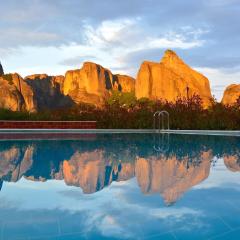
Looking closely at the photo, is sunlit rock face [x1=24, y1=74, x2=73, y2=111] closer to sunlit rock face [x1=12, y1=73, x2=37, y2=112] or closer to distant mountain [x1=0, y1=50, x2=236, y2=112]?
distant mountain [x1=0, y1=50, x2=236, y2=112]

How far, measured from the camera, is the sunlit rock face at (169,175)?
5.22m

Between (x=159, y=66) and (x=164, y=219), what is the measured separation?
83846 mm

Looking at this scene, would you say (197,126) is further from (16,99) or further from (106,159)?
(16,99)

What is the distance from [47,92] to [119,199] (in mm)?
83389

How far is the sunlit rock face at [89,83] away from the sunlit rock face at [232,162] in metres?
77.4

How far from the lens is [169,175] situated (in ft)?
21.2

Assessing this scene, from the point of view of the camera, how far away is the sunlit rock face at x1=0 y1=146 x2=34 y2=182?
6.51 m

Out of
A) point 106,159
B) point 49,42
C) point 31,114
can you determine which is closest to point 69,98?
point 49,42

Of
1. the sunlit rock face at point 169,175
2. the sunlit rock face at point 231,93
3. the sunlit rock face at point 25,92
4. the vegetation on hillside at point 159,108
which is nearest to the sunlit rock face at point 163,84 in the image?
the sunlit rock face at point 231,93

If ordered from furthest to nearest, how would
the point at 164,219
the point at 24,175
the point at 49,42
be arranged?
1. the point at 49,42
2. the point at 24,175
3. the point at 164,219

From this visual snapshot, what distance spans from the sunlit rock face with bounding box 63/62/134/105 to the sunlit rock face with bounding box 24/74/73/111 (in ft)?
9.65

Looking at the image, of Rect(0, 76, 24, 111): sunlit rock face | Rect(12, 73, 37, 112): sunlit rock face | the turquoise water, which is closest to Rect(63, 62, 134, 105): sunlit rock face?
Rect(12, 73, 37, 112): sunlit rock face

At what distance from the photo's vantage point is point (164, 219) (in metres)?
3.82

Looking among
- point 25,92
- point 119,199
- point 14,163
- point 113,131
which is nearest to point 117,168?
point 14,163
